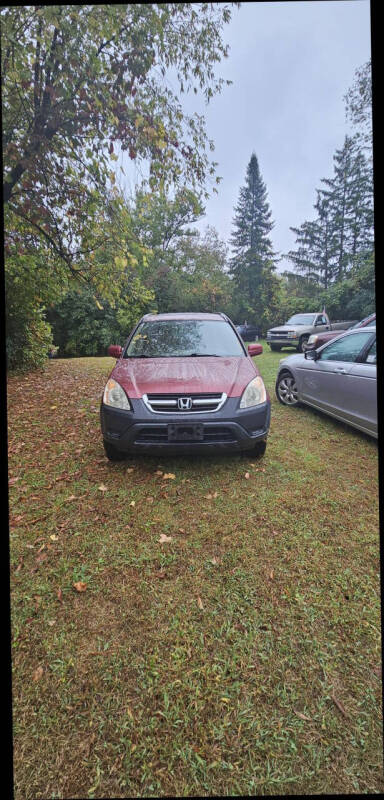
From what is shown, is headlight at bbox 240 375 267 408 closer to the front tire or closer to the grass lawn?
the grass lawn

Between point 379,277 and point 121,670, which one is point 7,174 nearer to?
point 379,277

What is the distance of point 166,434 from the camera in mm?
2434

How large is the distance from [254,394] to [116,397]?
4.27 feet

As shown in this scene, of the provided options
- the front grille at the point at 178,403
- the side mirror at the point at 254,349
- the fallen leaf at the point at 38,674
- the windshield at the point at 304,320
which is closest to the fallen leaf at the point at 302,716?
the fallen leaf at the point at 38,674

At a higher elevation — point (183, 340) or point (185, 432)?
point (183, 340)

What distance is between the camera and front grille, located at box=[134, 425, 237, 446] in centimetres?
243

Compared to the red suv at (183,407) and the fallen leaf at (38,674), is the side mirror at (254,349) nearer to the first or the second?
the red suv at (183,407)

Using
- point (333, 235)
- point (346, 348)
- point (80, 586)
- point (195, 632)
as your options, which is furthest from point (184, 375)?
point (333, 235)

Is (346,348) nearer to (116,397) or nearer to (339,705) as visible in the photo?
(116,397)

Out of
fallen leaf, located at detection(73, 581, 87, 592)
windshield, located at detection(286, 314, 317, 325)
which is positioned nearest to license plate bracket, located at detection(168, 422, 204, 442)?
fallen leaf, located at detection(73, 581, 87, 592)

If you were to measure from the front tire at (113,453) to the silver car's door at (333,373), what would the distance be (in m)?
2.78

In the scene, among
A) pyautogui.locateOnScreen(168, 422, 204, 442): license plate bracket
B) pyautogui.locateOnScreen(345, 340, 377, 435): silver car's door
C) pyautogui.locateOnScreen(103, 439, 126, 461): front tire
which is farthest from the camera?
pyautogui.locateOnScreen(345, 340, 377, 435): silver car's door

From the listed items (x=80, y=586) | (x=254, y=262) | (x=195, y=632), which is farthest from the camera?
(x=254, y=262)

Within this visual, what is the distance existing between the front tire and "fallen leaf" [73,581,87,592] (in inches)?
48.9
